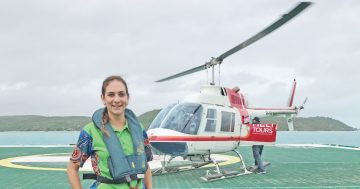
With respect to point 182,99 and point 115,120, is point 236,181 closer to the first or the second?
point 182,99

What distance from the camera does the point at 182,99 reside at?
11.6m

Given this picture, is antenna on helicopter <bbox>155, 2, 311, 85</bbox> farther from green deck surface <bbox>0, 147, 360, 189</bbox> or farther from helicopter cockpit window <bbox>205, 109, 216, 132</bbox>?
green deck surface <bbox>0, 147, 360, 189</bbox>

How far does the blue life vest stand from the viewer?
2754mm

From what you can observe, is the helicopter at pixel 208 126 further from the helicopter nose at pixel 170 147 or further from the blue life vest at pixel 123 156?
the blue life vest at pixel 123 156

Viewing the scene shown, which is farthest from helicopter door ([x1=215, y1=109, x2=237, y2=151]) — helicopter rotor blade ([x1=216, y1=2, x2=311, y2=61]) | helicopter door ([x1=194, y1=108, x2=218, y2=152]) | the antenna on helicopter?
helicopter rotor blade ([x1=216, y1=2, x2=311, y2=61])

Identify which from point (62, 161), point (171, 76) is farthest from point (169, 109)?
point (62, 161)

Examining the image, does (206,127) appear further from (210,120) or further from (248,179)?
(248,179)

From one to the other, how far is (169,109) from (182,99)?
62cm

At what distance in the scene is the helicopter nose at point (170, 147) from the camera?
10406 millimetres

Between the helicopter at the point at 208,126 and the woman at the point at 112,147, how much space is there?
6.72m

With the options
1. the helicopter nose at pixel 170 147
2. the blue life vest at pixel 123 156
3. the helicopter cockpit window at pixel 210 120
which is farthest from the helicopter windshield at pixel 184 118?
the blue life vest at pixel 123 156

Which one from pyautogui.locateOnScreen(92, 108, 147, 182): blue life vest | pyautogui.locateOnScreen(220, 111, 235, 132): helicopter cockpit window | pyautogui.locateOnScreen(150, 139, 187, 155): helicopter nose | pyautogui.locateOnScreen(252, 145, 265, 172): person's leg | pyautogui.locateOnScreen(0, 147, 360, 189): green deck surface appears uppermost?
pyautogui.locateOnScreen(92, 108, 147, 182): blue life vest

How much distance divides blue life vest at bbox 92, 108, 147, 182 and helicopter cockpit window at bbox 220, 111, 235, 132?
8814mm

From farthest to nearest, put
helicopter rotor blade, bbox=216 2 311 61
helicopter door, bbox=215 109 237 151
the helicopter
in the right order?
helicopter door, bbox=215 109 237 151, the helicopter, helicopter rotor blade, bbox=216 2 311 61
